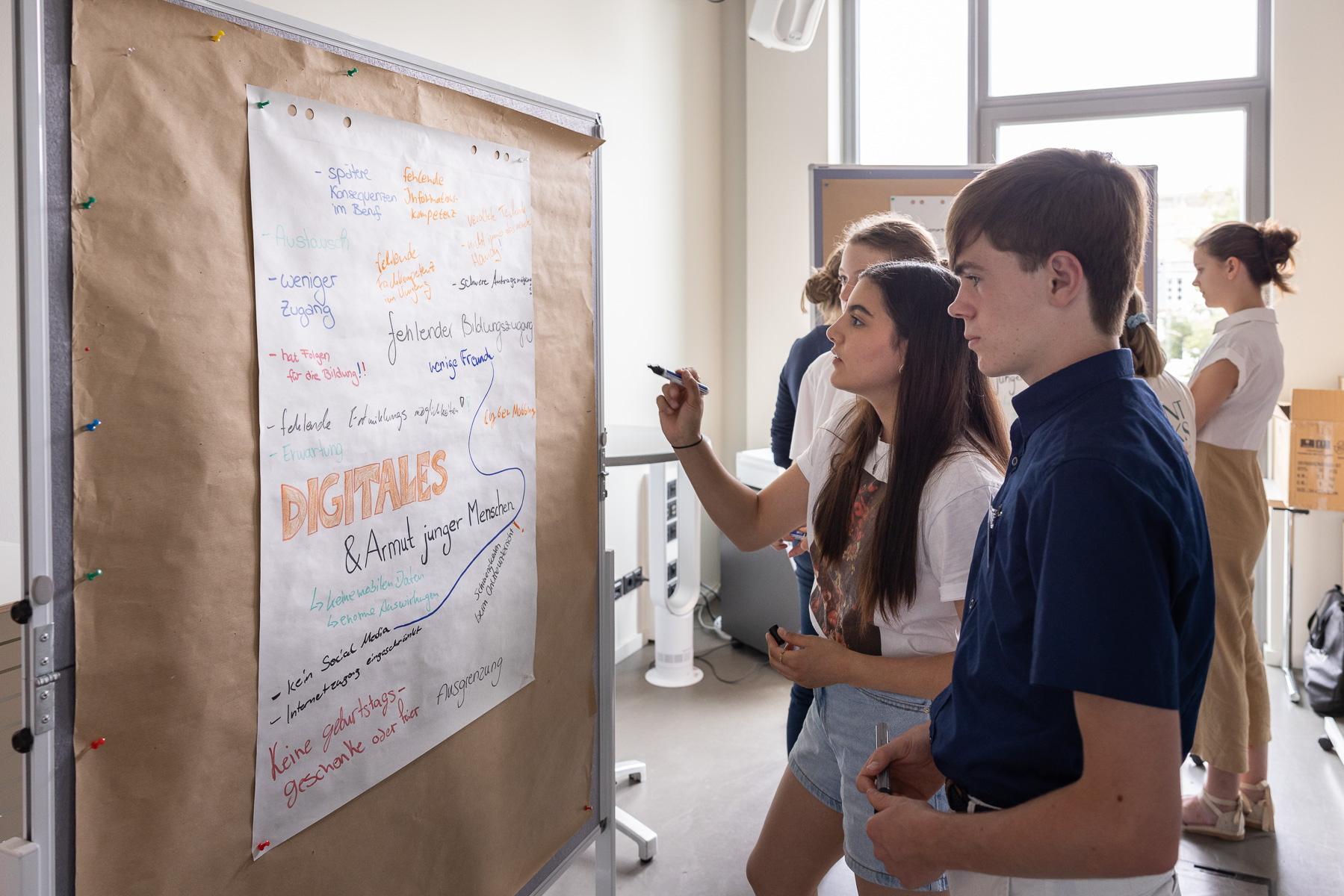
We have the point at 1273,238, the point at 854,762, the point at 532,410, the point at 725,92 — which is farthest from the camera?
the point at 725,92

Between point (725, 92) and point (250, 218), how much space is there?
353 cm

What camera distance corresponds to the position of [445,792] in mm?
1357

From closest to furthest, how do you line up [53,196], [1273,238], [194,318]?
[53,196] < [194,318] < [1273,238]

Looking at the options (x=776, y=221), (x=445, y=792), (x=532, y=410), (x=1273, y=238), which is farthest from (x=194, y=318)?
(x=776, y=221)

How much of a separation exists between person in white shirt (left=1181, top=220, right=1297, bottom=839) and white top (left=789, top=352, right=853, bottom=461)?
3.86ft

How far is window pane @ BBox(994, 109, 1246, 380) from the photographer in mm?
3760

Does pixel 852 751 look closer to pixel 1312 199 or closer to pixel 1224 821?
pixel 1224 821

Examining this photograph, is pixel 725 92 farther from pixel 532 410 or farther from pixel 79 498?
pixel 79 498

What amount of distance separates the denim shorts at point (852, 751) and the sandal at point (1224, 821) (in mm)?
1515

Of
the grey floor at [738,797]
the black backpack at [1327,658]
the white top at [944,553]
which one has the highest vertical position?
the white top at [944,553]

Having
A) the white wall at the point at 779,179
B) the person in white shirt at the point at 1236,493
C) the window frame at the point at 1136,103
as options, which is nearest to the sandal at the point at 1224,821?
the person in white shirt at the point at 1236,493

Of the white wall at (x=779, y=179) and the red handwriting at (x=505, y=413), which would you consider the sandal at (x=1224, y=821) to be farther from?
the white wall at (x=779, y=179)

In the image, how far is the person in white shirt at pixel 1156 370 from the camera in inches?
79.3

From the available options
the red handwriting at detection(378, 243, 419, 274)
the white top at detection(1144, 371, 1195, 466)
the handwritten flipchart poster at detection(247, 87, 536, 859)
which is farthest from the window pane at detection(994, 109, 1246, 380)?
the red handwriting at detection(378, 243, 419, 274)
